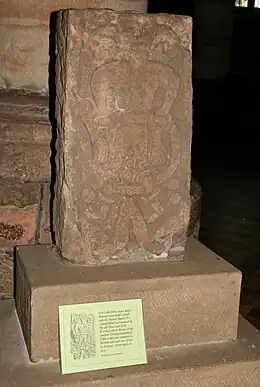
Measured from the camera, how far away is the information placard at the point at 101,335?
5.42 ft

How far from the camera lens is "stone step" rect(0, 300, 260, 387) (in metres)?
1.61

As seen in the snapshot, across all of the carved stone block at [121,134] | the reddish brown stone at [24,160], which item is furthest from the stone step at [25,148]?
the carved stone block at [121,134]

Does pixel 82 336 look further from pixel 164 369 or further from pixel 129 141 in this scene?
pixel 129 141

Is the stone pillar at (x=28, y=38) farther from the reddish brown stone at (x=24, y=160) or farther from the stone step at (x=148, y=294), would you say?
the stone step at (x=148, y=294)

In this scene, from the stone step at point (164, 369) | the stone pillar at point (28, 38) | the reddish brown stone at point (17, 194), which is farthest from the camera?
the stone pillar at point (28, 38)

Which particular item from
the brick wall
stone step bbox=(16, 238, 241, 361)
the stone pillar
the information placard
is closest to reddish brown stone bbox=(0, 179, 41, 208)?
the brick wall

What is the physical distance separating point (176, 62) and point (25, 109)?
2.19 feet

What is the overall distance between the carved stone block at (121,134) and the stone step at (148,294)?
73 millimetres

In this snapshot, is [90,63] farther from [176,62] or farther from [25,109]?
[25,109]

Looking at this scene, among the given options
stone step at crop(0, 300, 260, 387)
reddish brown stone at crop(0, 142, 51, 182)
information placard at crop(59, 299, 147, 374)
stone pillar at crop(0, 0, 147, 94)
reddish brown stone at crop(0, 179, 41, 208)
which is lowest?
stone step at crop(0, 300, 260, 387)

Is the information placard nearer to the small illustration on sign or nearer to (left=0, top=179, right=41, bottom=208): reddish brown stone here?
the small illustration on sign

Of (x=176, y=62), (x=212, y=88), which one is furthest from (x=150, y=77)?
(x=212, y=88)

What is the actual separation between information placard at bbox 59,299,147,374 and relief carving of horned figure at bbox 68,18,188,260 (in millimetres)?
172

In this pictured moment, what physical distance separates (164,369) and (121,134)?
622 millimetres
